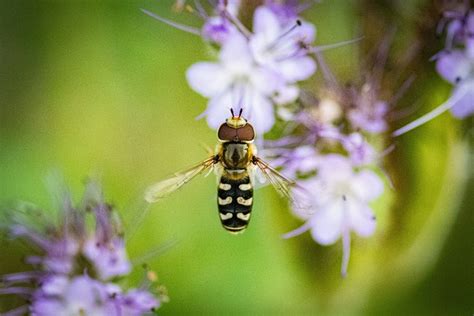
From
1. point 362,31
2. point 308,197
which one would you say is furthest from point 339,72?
point 308,197

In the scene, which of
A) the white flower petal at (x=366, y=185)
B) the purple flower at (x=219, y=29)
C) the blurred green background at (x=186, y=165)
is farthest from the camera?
the blurred green background at (x=186, y=165)

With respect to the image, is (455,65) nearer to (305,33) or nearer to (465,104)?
(465,104)

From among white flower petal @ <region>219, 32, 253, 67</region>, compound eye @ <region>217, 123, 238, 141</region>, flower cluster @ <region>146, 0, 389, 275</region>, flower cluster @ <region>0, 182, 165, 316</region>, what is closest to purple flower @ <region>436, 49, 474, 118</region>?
flower cluster @ <region>146, 0, 389, 275</region>

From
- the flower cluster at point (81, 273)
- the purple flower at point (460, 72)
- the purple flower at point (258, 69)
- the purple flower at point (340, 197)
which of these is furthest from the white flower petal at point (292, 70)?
the flower cluster at point (81, 273)

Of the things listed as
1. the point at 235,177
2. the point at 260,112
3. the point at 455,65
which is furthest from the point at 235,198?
the point at 455,65

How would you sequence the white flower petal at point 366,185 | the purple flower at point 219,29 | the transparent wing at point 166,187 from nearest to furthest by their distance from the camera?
the transparent wing at point 166,187 → the purple flower at point 219,29 → the white flower petal at point 366,185

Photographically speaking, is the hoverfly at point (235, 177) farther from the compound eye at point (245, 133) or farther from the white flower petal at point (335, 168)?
the white flower petal at point (335, 168)
